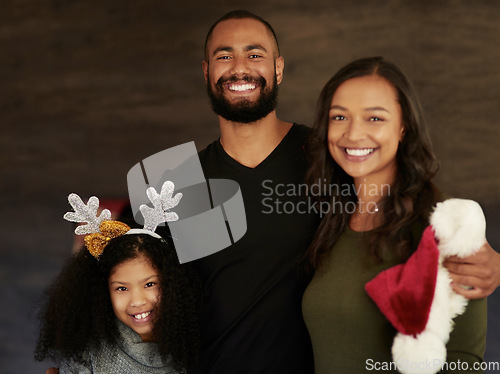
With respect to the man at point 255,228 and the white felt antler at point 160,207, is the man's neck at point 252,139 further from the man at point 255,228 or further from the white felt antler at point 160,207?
the white felt antler at point 160,207

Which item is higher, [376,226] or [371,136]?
[371,136]

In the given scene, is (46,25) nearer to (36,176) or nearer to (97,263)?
(36,176)

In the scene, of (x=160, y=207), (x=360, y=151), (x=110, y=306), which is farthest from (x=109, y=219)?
(x=360, y=151)

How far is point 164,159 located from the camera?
356 cm

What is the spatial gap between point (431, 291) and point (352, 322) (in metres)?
0.24

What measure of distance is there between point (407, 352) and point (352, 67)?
0.74m

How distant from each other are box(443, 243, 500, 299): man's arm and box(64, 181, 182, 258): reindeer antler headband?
91 centimetres

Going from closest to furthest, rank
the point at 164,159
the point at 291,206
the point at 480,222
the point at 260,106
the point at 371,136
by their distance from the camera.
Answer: the point at 480,222
the point at 371,136
the point at 291,206
the point at 260,106
the point at 164,159

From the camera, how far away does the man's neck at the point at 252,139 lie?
2129 millimetres

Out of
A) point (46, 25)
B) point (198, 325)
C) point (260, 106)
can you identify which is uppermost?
point (46, 25)

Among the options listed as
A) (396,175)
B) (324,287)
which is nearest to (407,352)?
(324,287)

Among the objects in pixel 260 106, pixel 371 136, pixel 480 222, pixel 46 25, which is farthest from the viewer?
pixel 46 25

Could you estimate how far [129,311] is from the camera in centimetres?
186

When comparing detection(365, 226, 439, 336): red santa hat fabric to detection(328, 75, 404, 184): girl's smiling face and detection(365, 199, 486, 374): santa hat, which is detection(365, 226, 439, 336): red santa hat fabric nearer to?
detection(365, 199, 486, 374): santa hat
